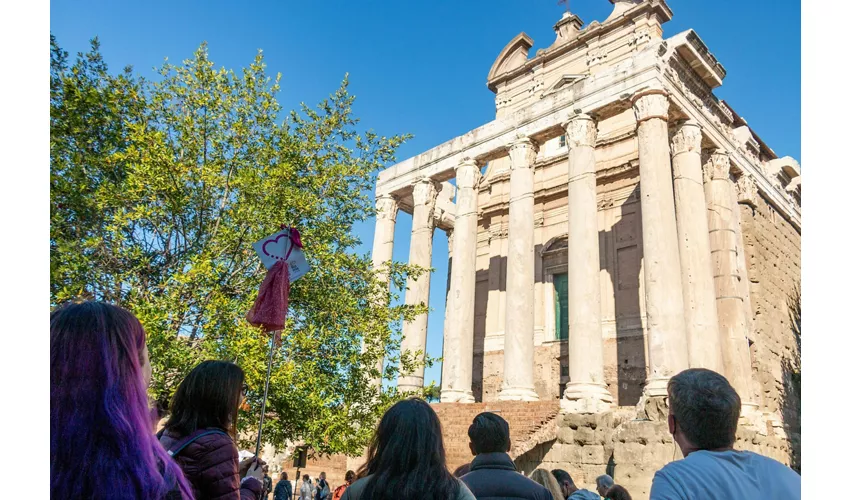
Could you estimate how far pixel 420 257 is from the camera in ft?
76.4

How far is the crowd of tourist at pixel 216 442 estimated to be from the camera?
1.75m

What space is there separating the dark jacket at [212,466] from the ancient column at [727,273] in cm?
1729

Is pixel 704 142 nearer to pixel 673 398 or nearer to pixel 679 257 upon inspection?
pixel 679 257

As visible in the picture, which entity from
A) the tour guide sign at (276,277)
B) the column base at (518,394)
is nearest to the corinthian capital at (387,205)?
the column base at (518,394)

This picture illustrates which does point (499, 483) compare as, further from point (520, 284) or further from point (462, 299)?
point (462, 299)

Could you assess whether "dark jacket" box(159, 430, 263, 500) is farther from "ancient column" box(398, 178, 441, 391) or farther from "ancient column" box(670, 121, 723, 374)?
"ancient column" box(398, 178, 441, 391)

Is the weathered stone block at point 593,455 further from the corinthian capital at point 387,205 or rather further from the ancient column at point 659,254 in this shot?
the corinthian capital at point 387,205

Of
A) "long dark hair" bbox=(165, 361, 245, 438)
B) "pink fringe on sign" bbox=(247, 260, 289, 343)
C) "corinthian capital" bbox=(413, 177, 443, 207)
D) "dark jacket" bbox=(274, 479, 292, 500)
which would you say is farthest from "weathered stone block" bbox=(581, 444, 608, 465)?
"long dark hair" bbox=(165, 361, 245, 438)

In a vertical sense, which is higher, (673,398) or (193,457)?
(673,398)

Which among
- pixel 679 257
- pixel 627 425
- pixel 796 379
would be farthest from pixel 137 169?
pixel 796 379

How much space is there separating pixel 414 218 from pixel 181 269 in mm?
14766

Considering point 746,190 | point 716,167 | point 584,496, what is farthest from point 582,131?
point 584,496

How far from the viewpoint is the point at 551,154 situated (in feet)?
85.9

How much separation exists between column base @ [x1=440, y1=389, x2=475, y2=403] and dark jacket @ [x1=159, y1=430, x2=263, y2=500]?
1729cm
